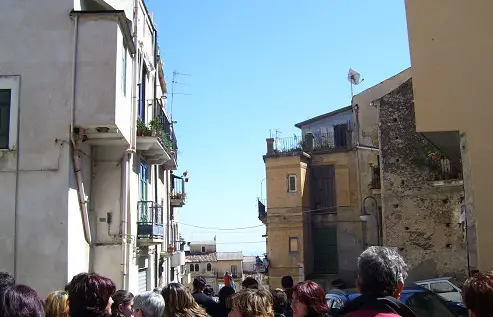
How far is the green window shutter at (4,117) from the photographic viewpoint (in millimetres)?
12164

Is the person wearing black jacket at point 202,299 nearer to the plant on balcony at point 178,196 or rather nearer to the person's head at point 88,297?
the person's head at point 88,297

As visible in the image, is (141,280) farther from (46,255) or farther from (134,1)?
(134,1)

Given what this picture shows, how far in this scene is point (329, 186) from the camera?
32906mm

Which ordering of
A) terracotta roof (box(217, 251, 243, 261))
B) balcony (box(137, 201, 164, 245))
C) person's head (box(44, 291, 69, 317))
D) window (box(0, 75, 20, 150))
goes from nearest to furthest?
person's head (box(44, 291, 69, 317)), window (box(0, 75, 20, 150)), balcony (box(137, 201, 164, 245)), terracotta roof (box(217, 251, 243, 261))

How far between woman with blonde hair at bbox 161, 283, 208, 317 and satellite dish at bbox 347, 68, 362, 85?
30.1m

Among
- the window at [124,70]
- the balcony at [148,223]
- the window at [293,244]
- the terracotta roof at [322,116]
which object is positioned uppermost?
the terracotta roof at [322,116]

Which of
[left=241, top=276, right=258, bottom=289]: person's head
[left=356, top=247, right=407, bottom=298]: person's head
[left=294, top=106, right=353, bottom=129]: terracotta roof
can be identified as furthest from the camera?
[left=294, top=106, right=353, bottom=129]: terracotta roof

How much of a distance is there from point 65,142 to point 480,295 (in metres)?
10.2

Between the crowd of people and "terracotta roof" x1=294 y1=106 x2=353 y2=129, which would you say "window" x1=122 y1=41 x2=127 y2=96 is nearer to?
the crowd of people

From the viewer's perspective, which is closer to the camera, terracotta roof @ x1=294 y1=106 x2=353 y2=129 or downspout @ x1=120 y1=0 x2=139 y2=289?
downspout @ x1=120 y1=0 x2=139 y2=289

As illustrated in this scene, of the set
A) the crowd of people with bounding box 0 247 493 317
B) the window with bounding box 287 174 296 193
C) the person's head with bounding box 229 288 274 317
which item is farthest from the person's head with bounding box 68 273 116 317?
the window with bounding box 287 174 296 193

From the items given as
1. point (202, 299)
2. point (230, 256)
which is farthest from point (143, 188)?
point (230, 256)

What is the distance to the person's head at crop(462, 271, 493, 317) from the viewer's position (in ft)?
11.6

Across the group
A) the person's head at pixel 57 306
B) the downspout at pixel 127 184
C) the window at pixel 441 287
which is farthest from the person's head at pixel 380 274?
the window at pixel 441 287
